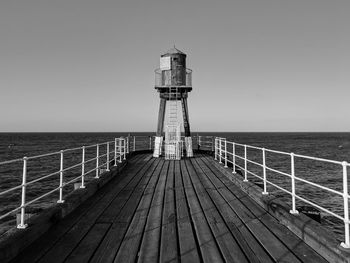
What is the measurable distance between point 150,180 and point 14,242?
5.26 meters

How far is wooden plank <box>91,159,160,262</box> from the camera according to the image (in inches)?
130

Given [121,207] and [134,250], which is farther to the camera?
[121,207]

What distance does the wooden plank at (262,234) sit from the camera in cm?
327

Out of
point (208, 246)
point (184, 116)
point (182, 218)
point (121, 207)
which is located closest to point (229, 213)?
point (182, 218)

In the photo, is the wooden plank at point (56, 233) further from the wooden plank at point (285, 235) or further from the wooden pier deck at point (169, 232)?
the wooden plank at point (285, 235)

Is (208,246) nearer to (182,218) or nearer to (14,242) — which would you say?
(182,218)

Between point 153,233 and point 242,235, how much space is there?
4.33 ft

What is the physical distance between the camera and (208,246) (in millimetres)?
3551

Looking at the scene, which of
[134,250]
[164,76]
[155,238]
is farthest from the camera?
[164,76]

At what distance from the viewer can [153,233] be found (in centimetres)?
403

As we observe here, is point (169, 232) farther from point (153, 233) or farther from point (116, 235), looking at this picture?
point (116, 235)

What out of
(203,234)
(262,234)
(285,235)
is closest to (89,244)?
(203,234)

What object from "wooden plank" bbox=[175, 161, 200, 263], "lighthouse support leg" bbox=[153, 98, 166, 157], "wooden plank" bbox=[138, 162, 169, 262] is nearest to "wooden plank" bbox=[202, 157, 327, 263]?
"wooden plank" bbox=[175, 161, 200, 263]

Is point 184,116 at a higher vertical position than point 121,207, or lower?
higher
